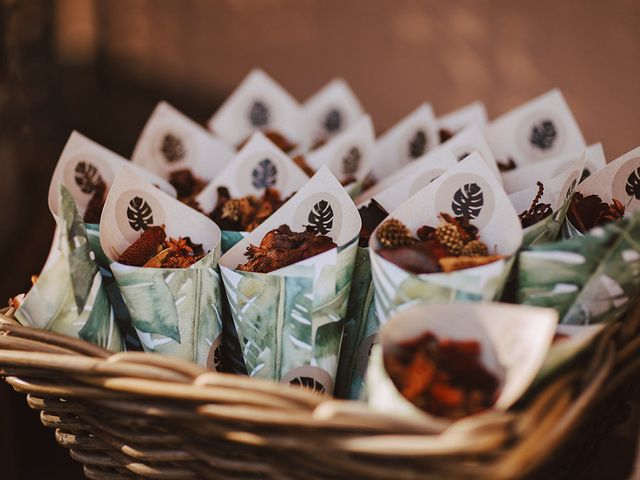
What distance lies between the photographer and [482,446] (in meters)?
0.65

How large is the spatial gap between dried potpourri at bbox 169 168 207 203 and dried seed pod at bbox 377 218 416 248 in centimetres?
63

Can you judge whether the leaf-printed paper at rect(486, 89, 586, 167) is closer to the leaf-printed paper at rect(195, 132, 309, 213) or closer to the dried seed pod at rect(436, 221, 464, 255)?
the leaf-printed paper at rect(195, 132, 309, 213)

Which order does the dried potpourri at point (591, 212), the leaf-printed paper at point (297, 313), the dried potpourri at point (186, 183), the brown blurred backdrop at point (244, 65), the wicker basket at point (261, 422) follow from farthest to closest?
the brown blurred backdrop at point (244, 65) → the dried potpourri at point (186, 183) → the dried potpourri at point (591, 212) → the leaf-printed paper at point (297, 313) → the wicker basket at point (261, 422)

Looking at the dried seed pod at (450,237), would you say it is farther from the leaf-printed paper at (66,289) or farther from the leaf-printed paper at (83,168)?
the leaf-printed paper at (83,168)

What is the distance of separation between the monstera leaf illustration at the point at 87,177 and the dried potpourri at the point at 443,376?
2.65ft

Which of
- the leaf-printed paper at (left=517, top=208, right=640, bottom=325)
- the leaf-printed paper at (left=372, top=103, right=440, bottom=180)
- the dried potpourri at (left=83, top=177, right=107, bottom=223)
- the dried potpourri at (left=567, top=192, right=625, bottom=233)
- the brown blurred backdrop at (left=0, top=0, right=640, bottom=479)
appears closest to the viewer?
the leaf-printed paper at (left=517, top=208, right=640, bottom=325)

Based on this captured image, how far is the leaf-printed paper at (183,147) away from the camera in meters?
1.60

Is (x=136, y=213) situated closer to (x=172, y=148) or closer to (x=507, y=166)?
(x=172, y=148)

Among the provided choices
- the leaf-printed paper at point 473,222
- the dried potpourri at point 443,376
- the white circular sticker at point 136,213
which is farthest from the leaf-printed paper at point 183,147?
the dried potpourri at point 443,376

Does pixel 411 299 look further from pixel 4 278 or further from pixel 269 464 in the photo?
pixel 4 278

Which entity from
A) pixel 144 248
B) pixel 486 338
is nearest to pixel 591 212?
pixel 486 338

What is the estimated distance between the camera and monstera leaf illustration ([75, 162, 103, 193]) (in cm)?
130

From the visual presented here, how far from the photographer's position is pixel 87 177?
1.31 metres

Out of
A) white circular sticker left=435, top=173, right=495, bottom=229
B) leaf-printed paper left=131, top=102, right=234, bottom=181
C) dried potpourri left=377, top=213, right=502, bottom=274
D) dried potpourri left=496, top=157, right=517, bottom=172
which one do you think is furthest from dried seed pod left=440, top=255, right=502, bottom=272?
leaf-printed paper left=131, top=102, right=234, bottom=181
